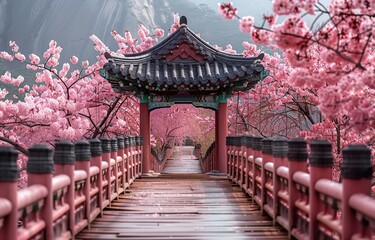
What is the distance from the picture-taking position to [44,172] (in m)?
5.56

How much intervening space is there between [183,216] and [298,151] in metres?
2.81

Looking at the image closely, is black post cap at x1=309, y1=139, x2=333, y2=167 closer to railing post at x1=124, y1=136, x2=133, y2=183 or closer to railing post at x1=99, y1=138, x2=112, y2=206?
railing post at x1=99, y1=138, x2=112, y2=206

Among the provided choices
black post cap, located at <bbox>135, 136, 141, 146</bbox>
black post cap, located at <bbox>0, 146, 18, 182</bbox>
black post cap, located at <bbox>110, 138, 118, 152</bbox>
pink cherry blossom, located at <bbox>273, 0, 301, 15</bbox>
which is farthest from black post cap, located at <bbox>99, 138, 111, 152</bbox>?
black post cap, located at <bbox>135, 136, 141, 146</bbox>

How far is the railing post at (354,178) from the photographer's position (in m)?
4.65

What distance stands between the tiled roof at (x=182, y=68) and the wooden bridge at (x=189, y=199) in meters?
3.28

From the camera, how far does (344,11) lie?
545cm

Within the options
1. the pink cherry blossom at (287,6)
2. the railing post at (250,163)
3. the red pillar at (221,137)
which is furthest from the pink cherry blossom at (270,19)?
the red pillar at (221,137)

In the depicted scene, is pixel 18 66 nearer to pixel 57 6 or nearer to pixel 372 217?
pixel 57 6

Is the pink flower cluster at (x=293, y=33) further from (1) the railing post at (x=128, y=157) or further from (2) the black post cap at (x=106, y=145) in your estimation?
(1) the railing post at (x=128, y=157)

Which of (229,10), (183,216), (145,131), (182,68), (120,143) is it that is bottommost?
(183,216)

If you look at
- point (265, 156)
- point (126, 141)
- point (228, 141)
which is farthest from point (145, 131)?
point (265, 156)

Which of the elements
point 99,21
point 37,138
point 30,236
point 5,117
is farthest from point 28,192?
point 99,21

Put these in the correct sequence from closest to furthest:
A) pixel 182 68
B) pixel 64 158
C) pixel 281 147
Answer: pixel 64 158 < pixel 281 147 < pixel 182 68

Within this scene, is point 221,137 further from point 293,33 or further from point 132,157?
point 293,33
